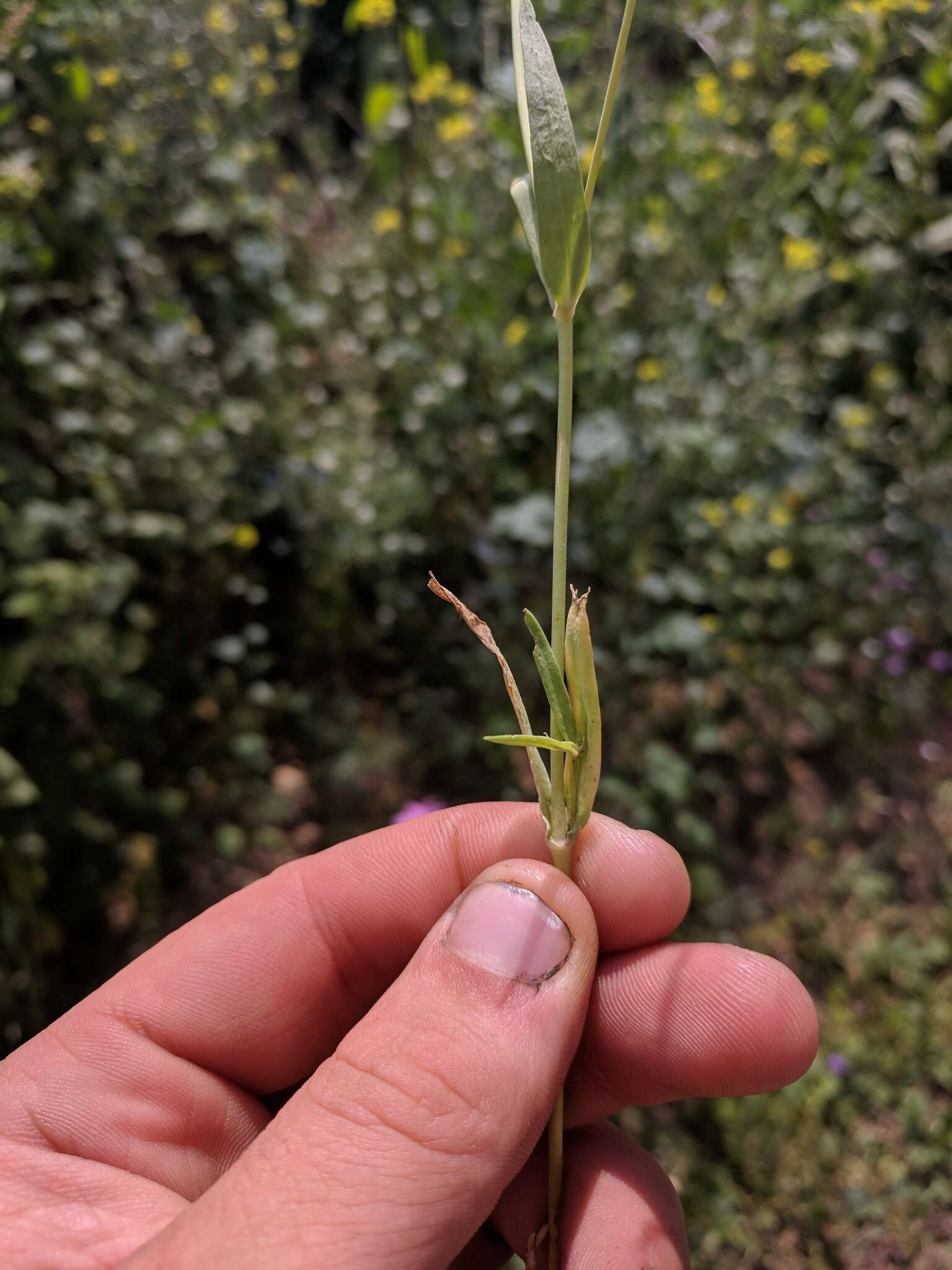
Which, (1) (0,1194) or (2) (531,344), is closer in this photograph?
(1) (0,1194)

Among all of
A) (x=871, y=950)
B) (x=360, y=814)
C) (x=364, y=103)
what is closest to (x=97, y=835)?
(x=360, y=814)

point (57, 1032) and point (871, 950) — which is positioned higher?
point (57, 1032)

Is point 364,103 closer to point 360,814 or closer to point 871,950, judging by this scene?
point 360,814

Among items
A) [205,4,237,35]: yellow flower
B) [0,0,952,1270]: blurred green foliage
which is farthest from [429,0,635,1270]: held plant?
[205,4,237,35]: yellow flower

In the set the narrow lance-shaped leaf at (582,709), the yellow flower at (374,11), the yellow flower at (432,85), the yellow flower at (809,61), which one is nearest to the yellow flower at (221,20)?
the yellow flower at (374,11)

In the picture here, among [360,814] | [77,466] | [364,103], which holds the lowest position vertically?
[360,814]

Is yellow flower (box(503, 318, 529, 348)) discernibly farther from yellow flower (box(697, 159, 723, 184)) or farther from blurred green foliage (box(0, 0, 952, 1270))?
Answer: yellow flower (box(697, 159, 723, 184))

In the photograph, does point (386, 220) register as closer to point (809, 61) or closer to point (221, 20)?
point (221, 20)

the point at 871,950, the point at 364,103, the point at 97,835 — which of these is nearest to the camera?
the point at 97,835
